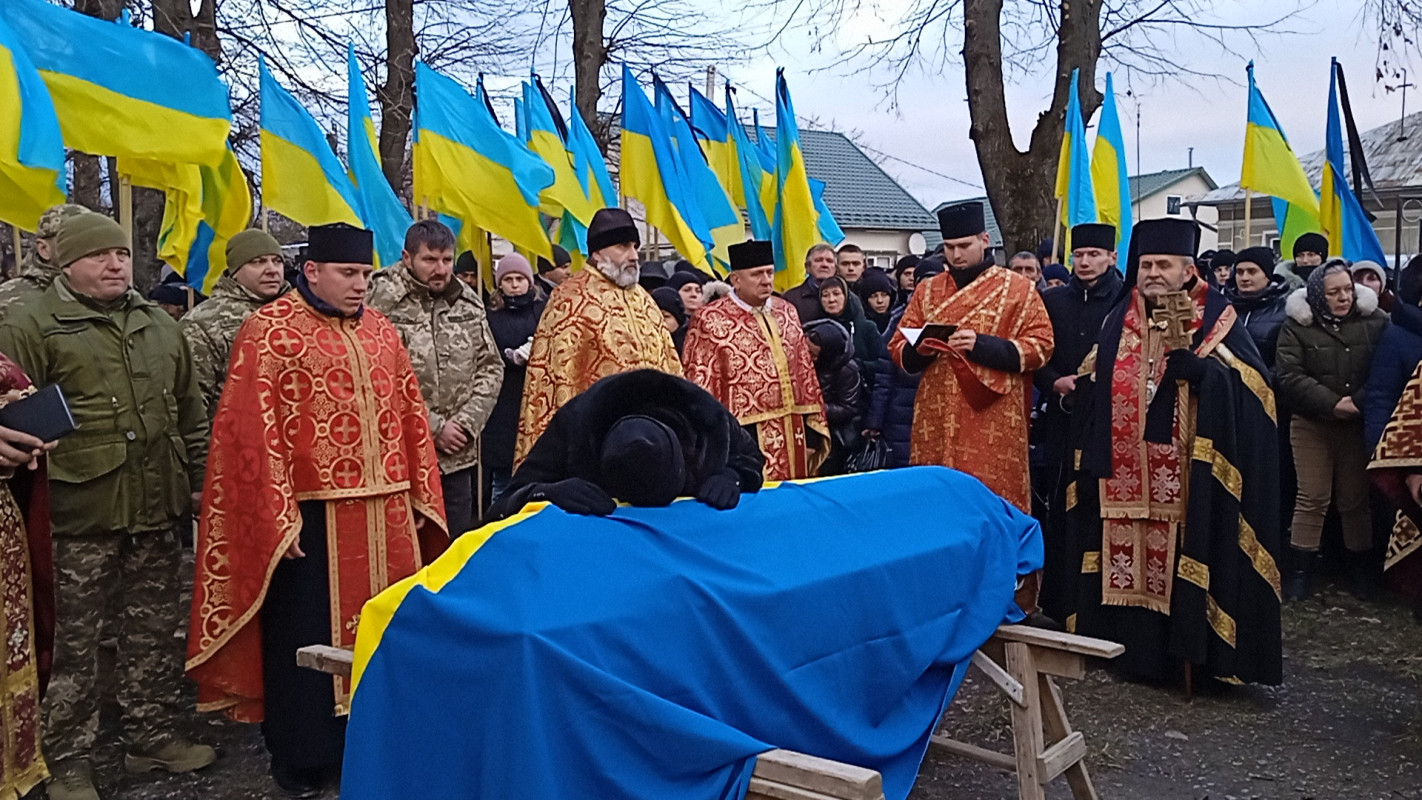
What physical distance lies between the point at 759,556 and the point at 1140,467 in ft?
9.95

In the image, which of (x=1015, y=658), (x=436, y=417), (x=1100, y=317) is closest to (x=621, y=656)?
(x=1015, y=658)

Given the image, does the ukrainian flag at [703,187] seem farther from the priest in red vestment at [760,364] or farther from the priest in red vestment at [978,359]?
the priest in red vestment at [978,359]

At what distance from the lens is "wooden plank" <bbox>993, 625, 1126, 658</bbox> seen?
3.74 meters

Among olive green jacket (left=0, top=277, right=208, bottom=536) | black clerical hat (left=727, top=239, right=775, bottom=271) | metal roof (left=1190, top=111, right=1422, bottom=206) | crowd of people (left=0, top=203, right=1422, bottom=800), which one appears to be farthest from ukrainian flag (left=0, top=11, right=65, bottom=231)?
metal roof (left=1190, top=111, right=1422, bottom=206)

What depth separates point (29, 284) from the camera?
4484 millimetres

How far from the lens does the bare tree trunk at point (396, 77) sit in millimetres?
15763

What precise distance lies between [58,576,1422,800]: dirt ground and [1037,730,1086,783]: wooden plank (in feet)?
1.67

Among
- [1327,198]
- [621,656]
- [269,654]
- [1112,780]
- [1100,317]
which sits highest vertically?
[1327,198]

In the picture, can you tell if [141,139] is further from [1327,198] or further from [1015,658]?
[1327,198]

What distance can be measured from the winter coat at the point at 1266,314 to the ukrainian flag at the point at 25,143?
256 inches

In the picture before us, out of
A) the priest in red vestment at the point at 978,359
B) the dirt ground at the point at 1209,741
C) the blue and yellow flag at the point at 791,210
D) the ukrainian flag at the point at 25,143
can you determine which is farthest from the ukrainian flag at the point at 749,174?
the ukrainian flag at the point at 25,143

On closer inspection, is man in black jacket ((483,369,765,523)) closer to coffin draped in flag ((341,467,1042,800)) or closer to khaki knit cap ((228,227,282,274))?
coffin draped in flag ((341,467,1042,800))

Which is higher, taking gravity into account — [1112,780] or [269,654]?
[269,654]

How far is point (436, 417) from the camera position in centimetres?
562
